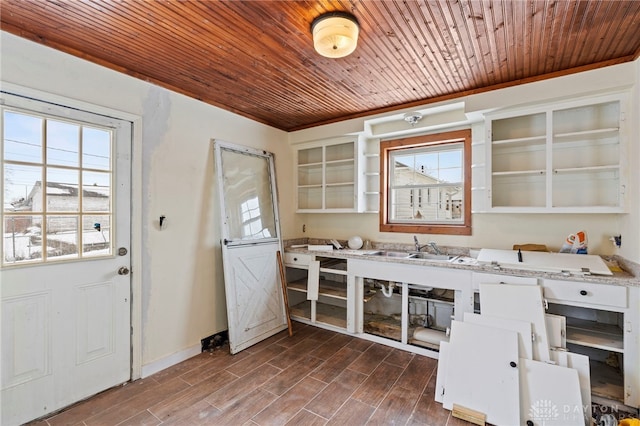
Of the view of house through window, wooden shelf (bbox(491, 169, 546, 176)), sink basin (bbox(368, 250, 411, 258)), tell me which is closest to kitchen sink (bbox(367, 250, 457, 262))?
sink basin (bbox(368, 250, 411, 258))

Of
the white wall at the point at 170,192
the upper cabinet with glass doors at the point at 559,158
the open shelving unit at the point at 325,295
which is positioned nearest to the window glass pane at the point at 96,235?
the white wall at the point at 170,192

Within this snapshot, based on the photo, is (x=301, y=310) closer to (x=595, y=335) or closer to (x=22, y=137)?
(x=595, y=335)

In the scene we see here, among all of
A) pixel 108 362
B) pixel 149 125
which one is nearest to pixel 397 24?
pixel 149 125

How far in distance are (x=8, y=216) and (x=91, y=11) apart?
1.38 metres

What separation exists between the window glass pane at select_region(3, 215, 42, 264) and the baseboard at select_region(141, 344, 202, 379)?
48.5 inches

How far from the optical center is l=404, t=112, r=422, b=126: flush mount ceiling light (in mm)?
3125

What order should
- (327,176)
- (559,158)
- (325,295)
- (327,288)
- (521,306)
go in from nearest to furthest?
1. (521,306)
2. (559,158)
3. (325,295)
4. (327,288)
5. (327,176)

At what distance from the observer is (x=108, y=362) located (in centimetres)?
224

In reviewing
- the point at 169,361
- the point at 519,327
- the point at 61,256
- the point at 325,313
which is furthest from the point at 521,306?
the point at 61,256

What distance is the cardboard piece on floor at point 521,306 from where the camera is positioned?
2.05 m

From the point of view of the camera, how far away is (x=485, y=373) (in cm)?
201

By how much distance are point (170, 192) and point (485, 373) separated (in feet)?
9.71

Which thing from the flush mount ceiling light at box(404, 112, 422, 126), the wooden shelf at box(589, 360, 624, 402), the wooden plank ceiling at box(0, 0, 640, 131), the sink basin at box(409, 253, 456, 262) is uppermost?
the wooden plank ceiling at box(0, 0, 640, 131)

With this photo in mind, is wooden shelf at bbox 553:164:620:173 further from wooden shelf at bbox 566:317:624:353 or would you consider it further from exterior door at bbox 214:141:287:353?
exterior door at bbox 214:141:287:353
